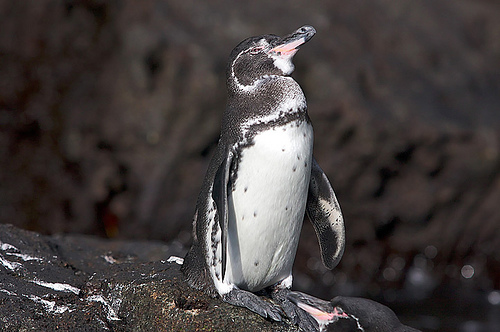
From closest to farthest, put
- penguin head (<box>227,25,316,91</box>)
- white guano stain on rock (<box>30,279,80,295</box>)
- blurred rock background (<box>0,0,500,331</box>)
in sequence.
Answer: penguin head (<box>227,25,316,91</box>)
white guano stain on rock (<box>30,279,80,295</box>)
blurred rock background (<box>0,0,500,331</box>)

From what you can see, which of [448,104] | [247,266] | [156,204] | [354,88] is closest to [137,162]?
[156,204]

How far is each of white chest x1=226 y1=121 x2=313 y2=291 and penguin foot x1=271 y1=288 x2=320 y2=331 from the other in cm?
12

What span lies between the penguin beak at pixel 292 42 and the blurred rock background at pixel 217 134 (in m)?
2.86

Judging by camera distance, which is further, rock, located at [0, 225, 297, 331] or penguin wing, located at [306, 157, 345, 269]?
penguin wing, located at [306, 157, 345, 269]

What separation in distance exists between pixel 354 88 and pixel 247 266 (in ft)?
10.3

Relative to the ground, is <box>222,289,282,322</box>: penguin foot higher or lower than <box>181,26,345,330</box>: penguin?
lower

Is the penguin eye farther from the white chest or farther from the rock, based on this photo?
the rock

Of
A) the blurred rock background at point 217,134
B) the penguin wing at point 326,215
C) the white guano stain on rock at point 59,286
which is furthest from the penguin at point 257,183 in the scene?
the blurred rock background at point 217,134

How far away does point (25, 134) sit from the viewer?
545 centimetres

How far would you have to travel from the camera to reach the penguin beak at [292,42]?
88.9 inches

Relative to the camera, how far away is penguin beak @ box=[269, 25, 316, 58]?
2258 millimetres

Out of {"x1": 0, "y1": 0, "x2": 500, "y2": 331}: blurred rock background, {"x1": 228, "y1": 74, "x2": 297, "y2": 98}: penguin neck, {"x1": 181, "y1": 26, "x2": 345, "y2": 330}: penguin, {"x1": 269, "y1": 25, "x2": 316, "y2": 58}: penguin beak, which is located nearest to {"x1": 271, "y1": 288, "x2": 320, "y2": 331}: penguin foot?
{"x1": 181, "y1": 26, "x2": 345, "y2": 330}: penguin

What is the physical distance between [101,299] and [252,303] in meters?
0.63

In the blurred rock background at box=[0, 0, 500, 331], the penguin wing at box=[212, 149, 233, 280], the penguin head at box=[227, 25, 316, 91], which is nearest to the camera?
the penguin wing at box=[212, 149, 233, 280]
